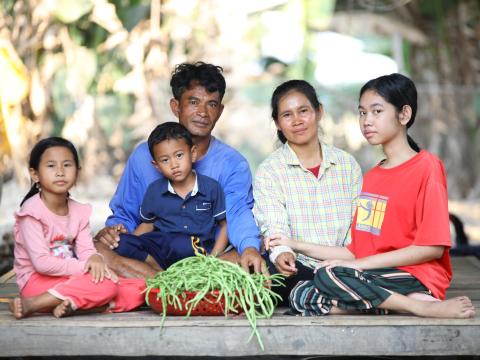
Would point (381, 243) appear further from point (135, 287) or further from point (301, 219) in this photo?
point (135, 287)

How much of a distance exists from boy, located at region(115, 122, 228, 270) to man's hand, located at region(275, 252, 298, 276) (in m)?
0.47

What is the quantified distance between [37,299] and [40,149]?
63 cm

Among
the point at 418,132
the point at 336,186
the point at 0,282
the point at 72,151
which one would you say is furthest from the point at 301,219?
the point at 418,132

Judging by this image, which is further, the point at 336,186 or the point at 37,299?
the point at 336,186

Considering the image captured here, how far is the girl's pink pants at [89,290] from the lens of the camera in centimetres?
313

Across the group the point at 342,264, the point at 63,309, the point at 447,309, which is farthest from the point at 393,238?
the point at 63,309

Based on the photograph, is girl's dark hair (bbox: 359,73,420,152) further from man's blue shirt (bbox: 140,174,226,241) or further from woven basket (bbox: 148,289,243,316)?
woven basket (bbox: 148,289,243,316)

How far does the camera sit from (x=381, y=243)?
3.24 m

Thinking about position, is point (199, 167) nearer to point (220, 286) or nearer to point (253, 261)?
point (253, 261)

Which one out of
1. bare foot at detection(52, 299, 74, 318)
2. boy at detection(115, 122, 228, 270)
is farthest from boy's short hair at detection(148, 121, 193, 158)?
bare foot at detection(52, 299, 74, 318)

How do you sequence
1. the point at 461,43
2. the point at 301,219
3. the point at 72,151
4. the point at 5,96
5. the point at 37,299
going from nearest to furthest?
the point at 37,299, the point at 72,151, the point at 301,219, the point at 5,96, the point at 461,43

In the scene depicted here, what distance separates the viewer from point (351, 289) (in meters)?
3.07

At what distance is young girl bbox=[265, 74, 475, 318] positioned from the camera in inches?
121

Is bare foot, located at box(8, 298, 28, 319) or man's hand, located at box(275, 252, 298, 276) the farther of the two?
man's hand, located at box(275, 252, 298, 276)
